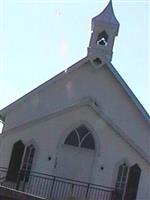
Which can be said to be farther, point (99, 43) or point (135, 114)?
point (99, 43)

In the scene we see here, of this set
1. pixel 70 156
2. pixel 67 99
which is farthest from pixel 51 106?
pixel 70 156

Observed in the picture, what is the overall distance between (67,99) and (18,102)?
6.16 ft

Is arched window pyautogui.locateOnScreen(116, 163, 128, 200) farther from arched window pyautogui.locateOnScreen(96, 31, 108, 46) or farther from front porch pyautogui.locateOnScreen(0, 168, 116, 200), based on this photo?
arched window pyautogui.locateOnScreen(96, 31, 108, 46)

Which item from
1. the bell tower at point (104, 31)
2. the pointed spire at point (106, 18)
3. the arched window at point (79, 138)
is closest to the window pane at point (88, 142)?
the arched window at point (79, 138)

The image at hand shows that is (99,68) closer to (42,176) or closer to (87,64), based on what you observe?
(87,64)

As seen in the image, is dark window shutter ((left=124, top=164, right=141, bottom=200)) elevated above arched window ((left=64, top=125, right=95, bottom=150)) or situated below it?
below

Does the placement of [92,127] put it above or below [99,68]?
below

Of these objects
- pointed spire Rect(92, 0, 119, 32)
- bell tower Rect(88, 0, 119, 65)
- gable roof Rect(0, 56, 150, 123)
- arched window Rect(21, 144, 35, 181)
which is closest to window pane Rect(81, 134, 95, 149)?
arched window Rect(21, 144, 35, 181)

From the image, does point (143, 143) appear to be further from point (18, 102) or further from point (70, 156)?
point (18, 102)

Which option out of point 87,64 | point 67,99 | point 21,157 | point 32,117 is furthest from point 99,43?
point 21,157

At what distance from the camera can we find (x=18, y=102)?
19.8 metres

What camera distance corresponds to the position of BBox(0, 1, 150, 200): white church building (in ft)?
61.5

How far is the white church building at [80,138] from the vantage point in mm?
18750

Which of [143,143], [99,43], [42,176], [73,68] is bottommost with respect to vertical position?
[42,176]
